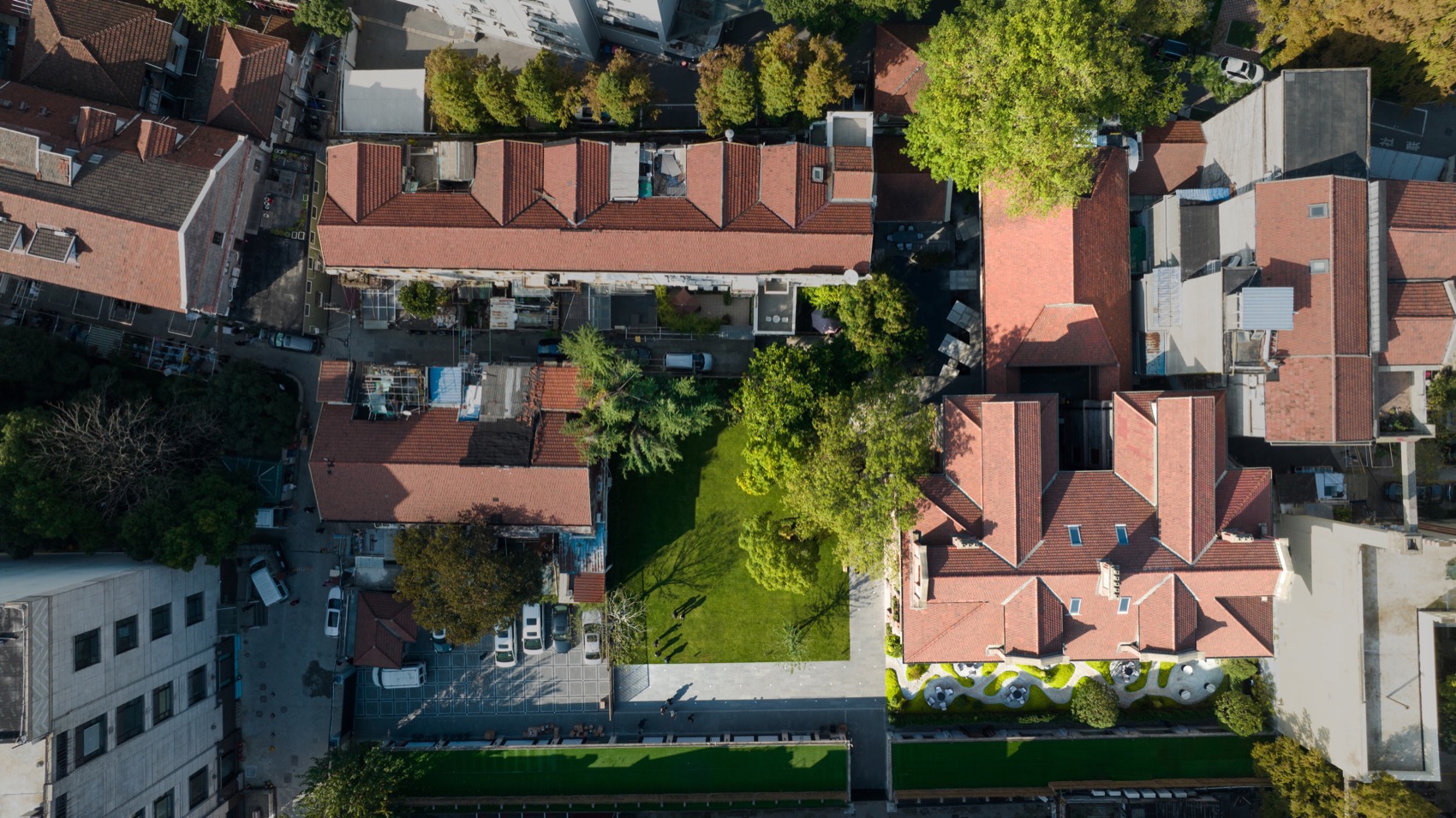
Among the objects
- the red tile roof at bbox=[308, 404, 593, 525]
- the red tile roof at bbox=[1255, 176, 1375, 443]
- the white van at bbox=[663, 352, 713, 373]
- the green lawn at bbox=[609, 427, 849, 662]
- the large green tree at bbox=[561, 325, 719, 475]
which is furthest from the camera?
the green lawn at bbox=[609, 427, 849, 662]

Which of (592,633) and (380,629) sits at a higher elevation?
(380,629)

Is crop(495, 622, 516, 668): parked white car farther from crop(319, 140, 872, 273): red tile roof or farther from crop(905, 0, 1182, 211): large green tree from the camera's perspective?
crop(905, 0, 1182, 211): large green tree

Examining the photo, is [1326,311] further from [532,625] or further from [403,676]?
[403,676]

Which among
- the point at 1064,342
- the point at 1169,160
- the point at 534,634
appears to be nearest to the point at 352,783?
the point at 534,634

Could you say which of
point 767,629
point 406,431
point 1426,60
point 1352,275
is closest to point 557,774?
point 767,629

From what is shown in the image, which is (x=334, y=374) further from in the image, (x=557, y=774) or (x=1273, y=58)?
(x=1273, y=58)

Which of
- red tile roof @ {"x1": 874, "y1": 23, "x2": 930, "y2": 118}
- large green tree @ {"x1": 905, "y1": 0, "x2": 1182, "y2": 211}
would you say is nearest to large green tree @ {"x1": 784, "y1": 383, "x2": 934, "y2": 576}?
large green tree @ {"x1": 905, "y1": 0, "x2": 1182, "y2": 211}

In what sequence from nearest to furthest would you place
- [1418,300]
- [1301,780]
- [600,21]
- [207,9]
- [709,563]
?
[1418,300]
[1301,780]
[207,9]
[600,21]
[709,563]
